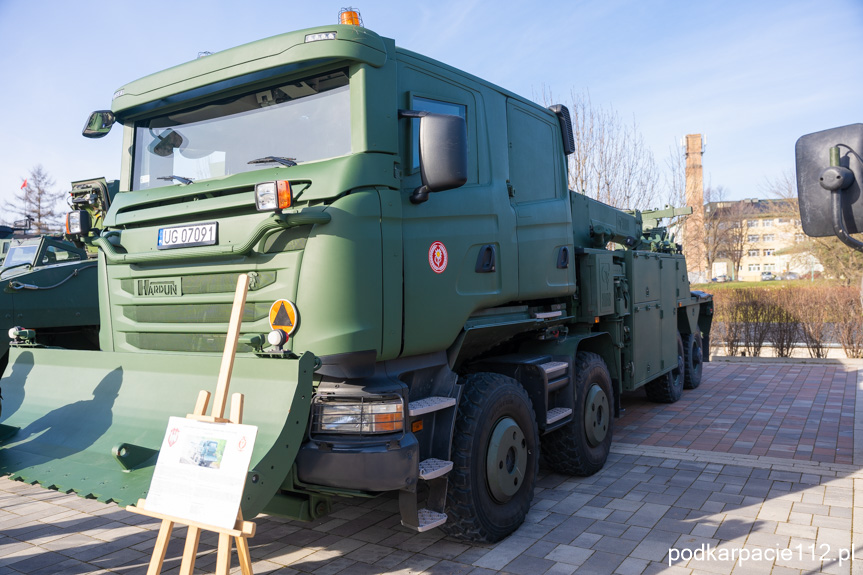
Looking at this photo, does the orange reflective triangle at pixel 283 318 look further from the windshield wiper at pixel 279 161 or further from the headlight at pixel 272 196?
the windshield wiper at pixel 279 161

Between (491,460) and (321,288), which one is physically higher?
(321,288)

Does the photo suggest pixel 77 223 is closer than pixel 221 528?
No

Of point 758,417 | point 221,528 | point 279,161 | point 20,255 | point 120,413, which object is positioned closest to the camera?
point 221,528

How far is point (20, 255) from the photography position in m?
8.80

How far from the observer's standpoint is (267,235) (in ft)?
11.0

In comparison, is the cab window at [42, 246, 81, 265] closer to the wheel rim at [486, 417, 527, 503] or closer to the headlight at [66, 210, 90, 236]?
the headlight at [66, 210, 90, 236]

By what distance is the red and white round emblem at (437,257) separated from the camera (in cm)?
376

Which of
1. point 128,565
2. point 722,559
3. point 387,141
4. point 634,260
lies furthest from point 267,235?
point 634,260

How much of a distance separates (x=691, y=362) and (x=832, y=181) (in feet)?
24.6

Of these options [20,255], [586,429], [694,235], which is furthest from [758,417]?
[694,235]

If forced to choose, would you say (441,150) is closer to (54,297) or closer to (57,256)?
(54,297)

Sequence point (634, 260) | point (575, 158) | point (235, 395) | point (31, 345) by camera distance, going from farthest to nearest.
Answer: point (575, 158), point (634, 260), point (31, 345), point (235, 395)

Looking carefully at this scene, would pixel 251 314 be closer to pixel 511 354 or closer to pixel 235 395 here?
pixel 235 395

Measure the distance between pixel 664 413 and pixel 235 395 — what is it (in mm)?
6576
